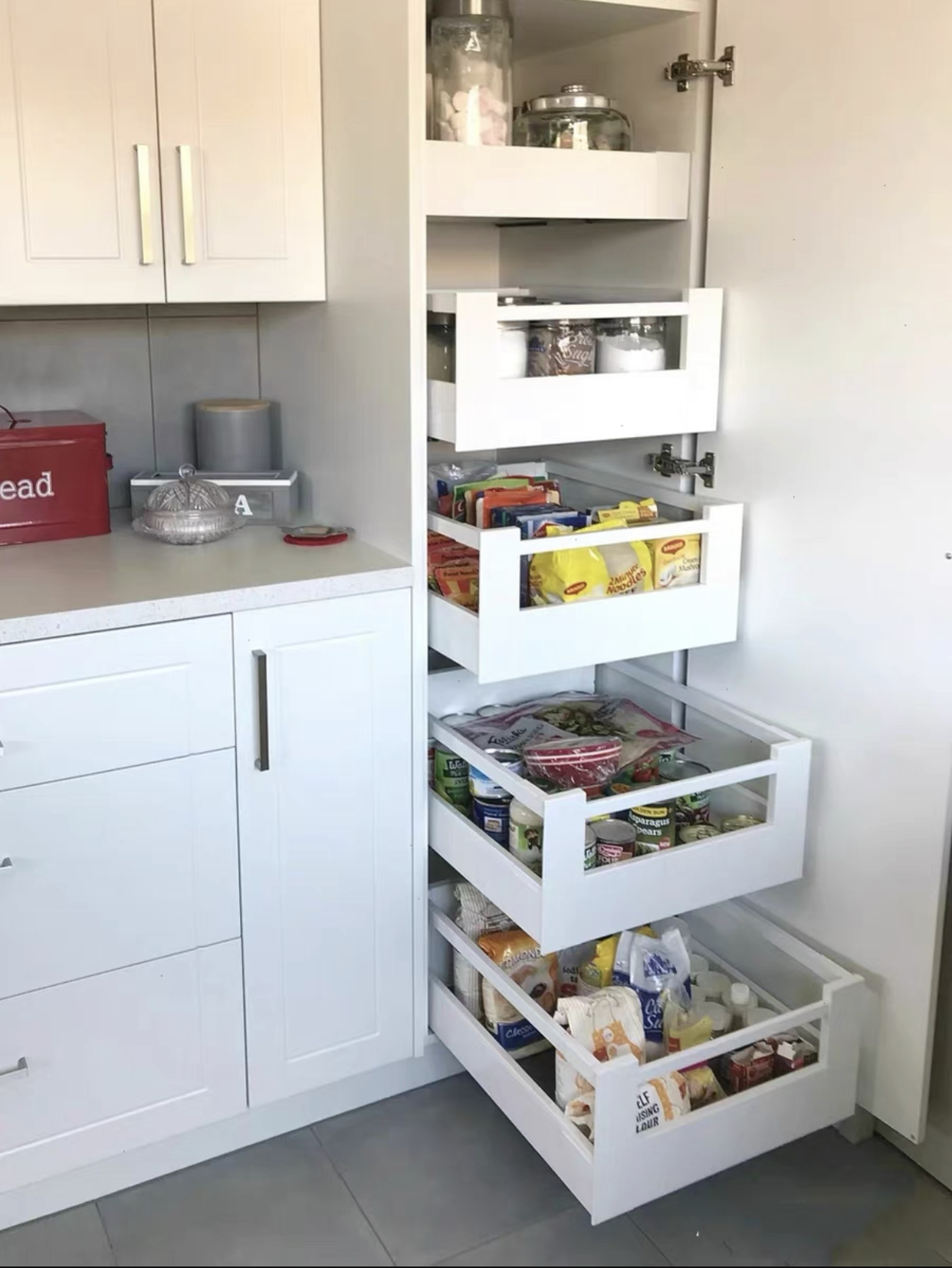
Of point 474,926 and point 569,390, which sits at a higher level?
point 569,390

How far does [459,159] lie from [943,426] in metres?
0.73

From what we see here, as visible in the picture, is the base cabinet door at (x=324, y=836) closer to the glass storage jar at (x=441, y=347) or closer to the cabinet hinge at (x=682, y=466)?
the glass storage jar at (x=441, y=347)

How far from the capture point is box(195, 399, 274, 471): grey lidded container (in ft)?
6.66

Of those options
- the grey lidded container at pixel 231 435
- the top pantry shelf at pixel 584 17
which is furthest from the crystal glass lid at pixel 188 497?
the top pantry shelf at pixel 584 17

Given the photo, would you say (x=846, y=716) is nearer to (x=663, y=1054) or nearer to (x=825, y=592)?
(x=825, y=592)

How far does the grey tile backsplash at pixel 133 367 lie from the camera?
2.00 meters

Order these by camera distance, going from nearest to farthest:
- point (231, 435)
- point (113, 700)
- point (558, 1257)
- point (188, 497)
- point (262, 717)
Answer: point (558, 1257) → point (113, 700) → point (262, 717) → point (188, 497) → point (231, 435)

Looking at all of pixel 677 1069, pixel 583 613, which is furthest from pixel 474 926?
pixel 583 613

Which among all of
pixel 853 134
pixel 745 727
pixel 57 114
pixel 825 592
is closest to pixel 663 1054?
pixel 745 727

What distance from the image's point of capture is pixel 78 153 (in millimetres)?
1679

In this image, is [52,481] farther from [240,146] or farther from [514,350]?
[514,350]

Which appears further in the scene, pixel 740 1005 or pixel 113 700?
pixel 740 1005

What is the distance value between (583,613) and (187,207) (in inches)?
31.6

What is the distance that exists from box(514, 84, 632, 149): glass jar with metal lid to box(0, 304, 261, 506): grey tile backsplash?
61cm
